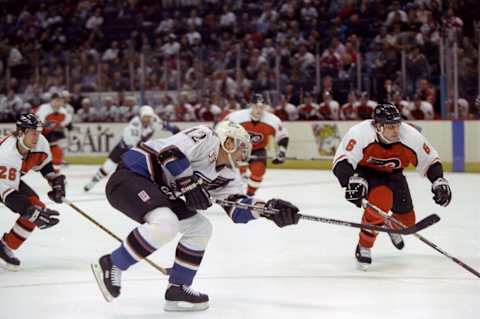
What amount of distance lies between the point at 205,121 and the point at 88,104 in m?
2.44

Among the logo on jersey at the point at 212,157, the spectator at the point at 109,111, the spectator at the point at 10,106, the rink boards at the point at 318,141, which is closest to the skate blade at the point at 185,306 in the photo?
the logo on jersey at the point at 212,157

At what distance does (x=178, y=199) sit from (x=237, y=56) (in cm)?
1057

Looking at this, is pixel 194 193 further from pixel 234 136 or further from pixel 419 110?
pixel 419 110

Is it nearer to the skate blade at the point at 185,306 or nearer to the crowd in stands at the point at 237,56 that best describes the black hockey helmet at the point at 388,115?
the skate blade at the point at 185,306

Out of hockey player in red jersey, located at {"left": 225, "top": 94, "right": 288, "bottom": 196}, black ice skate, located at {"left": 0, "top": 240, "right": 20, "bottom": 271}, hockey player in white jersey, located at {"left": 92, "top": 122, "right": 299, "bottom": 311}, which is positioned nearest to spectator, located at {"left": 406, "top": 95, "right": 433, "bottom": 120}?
hockey player in red jersey, located at {"left": 225, "top": 94, "right": 288, "bottom": 196}

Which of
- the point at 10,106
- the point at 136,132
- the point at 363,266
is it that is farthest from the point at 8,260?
the point at 10,106

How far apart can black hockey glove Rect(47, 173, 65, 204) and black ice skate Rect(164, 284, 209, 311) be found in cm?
161

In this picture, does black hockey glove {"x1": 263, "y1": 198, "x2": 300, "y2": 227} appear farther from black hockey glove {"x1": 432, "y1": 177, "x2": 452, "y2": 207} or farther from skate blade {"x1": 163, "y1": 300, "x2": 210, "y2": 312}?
black hockey glove {"x1": 432, "y1": 177, "x2": 452, "y2": 207}

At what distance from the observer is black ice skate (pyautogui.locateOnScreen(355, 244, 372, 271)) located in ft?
18.2

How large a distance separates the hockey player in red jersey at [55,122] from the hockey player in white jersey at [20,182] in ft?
18.7

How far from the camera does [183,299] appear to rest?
14.4ft

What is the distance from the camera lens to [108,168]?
1098 centimetres

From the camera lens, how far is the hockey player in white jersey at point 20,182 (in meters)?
5.46

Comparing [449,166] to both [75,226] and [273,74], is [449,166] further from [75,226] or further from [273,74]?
[75,226]
